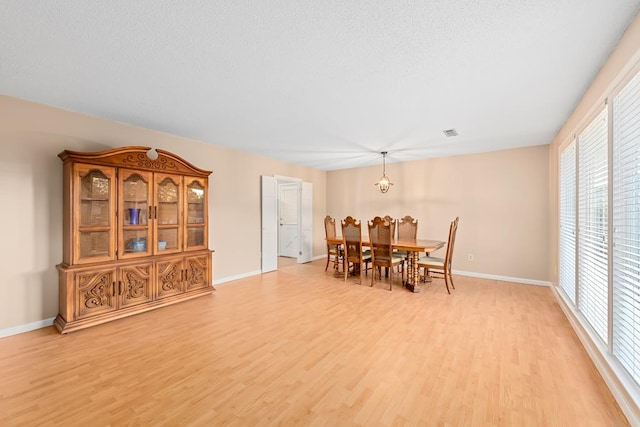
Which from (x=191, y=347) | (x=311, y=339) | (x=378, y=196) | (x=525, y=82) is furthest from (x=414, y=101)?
(x=378, y=196)

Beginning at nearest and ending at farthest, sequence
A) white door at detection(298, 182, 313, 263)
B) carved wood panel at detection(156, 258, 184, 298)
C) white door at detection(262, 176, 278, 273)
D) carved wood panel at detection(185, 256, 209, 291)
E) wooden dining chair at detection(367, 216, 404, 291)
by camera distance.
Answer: carved wood panel at detection(156, 258, 184, 298) < carved wood panel at detection(185, 256, 209, 291) < wooden dining chair at detection(367, 216, 404, 291) < white door at detection(262, 176, 278, 273) < white door at detection(298, 182, 313, 263)

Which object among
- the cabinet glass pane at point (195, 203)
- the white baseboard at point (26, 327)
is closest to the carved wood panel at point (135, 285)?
the white baseboard at point (26, 327)

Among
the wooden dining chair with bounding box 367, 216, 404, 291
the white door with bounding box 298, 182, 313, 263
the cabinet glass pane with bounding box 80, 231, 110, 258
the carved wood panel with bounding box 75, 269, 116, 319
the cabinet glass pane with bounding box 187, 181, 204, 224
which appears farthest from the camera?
the white door with bounding box 298, 182, 313, 263

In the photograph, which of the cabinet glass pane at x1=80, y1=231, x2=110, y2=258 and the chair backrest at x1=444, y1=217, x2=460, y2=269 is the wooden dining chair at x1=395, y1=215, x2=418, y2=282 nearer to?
the chair backrest at x1=444, y1=217, x2=460, y2=269

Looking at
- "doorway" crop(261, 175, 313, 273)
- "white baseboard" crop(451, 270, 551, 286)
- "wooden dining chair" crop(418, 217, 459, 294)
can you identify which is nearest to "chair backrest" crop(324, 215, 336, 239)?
"doorway" crop(261, 175, 313, 273)

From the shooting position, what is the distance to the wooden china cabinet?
2824 mm

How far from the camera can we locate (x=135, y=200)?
10.9 ft

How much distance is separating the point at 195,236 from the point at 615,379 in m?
4.40

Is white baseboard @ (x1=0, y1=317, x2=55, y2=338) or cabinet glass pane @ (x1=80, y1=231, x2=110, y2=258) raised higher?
cabinet glass pane @ (x1=80, y1=231, x2=110, y2=258)

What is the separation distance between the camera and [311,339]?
256cm

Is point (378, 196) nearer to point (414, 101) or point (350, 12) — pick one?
point (414, 101)

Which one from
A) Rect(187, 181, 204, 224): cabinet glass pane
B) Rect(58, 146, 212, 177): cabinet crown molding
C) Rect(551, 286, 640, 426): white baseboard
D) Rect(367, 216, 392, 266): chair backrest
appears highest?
Rect(58, 146, 212, 177): cabinet crown molding

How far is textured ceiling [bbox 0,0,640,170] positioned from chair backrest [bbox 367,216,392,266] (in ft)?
5.01

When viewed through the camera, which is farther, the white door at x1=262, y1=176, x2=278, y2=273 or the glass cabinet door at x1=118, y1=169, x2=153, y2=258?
the white door at x1=262, y1=176, x2=278, y2=273
